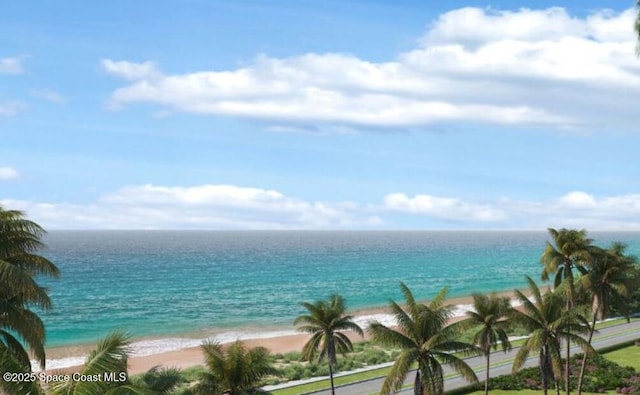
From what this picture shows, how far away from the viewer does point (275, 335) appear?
90625mm

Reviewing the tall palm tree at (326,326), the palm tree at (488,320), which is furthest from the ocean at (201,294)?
the palm tree at (488,320)

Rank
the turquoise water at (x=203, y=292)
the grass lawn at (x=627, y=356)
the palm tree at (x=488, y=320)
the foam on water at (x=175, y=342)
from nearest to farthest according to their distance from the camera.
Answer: the palm tree at (x=488, y=320) < the grass lawn at (x=627, y=356) < the foam on water at (x=175, y=342) < the turquoise water at (x=203, y=292)

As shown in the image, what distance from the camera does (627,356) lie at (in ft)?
209

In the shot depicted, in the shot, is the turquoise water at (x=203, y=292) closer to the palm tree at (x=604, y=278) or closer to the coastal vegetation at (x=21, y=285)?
the palm tree at (x=604, y=278)

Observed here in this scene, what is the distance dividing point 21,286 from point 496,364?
49.1 meters

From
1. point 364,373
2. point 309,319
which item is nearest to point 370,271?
point 364,373

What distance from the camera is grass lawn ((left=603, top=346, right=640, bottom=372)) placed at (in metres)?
60.5

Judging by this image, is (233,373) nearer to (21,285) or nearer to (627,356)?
(21,285)

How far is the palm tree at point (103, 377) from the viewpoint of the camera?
53.3 feet

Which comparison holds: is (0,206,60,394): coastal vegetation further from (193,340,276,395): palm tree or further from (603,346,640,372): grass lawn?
(603,346,640,372): grass lawn

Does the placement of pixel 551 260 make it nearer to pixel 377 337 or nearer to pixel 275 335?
pixel 377 337

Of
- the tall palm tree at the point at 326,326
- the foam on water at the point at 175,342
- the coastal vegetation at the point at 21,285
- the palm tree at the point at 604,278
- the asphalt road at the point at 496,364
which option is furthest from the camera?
the foam on water at the point at 175,342

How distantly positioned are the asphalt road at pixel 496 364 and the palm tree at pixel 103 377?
35.3 meters

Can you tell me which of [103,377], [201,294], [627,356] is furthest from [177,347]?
[103,377]
